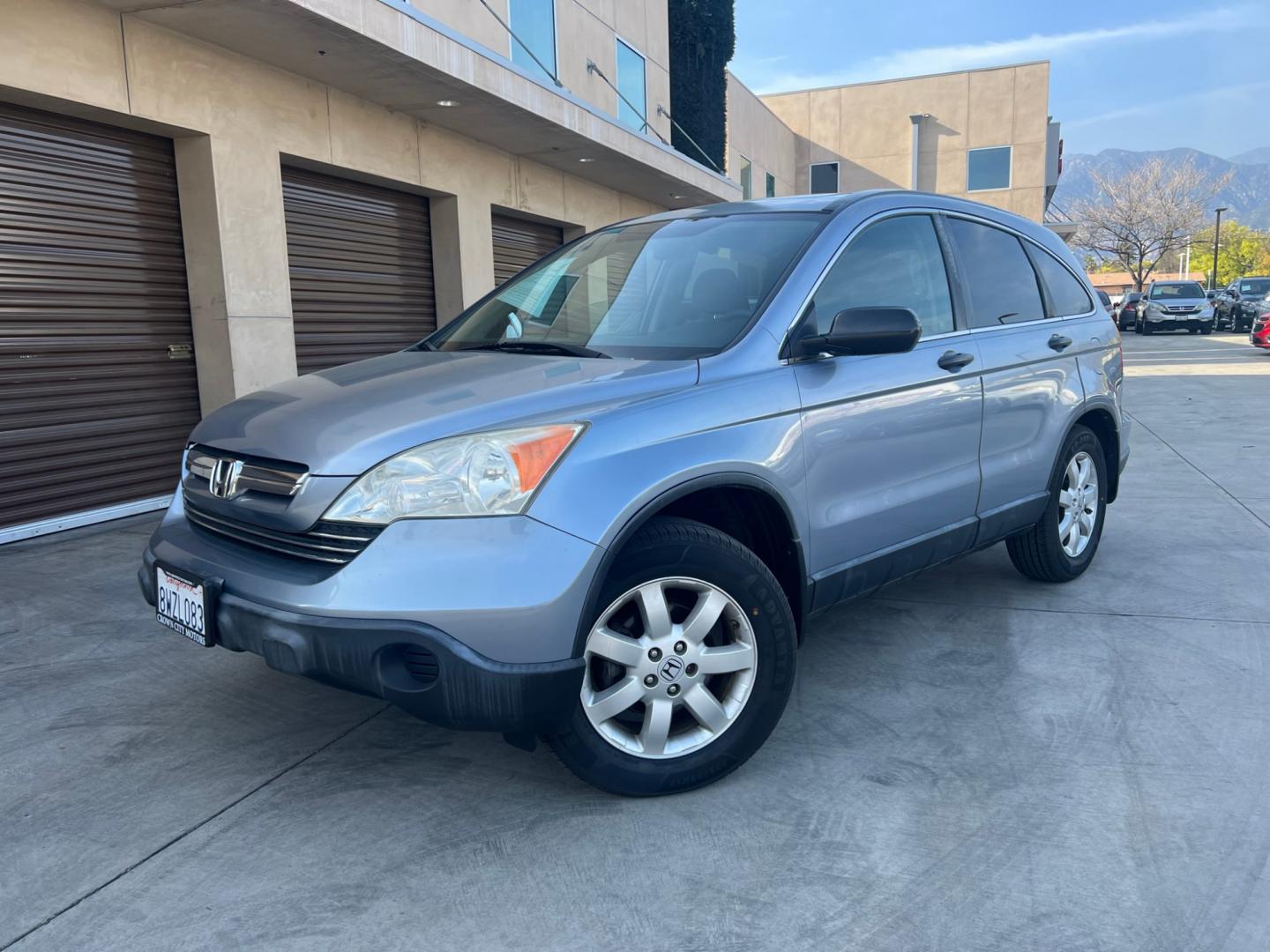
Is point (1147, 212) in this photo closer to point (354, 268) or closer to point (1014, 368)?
point (354, 268)

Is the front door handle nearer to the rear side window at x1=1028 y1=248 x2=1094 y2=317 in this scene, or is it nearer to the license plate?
the rear side window at x1=1028 y1=248 x2=1094 y2=317

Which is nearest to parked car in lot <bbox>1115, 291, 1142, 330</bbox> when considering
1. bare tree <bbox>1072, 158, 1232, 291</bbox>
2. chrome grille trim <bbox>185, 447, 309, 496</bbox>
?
bare tree <bbox>1072, 158, 1232, 291</bbox>

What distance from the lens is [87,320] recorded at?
6570 millimetres

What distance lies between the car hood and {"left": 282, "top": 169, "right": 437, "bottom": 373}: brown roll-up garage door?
18.5 ft

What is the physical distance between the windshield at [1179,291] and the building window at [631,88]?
2341 cm

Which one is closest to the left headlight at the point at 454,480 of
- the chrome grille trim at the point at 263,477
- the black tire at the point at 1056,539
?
the chrome grille trim at the point at 263,477

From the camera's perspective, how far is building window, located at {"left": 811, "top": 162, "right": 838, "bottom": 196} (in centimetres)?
3262

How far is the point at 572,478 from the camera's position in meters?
2.43

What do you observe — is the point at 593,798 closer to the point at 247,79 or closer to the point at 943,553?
the point at 943,553

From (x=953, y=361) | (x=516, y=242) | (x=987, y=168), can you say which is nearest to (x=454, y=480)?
(x=953, y=361)

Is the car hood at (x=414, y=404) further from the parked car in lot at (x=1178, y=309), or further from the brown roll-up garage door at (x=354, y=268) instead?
the parked car in lot at (x=1178, y=309)

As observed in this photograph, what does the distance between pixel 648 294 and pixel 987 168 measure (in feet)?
104

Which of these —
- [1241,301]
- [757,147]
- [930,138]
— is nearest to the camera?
[757,147]

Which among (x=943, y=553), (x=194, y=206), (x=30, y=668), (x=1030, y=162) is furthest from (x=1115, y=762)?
(x=1030, y=162)
